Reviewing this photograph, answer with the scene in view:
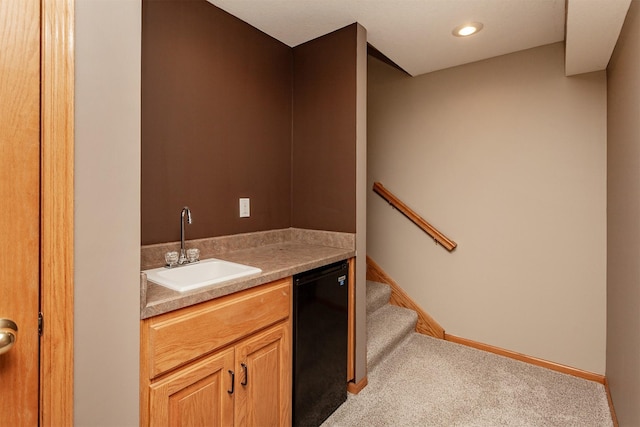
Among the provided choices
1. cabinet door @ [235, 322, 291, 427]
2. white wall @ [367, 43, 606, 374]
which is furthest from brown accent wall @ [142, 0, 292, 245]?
white wall @ [367, 43, 606, 374]

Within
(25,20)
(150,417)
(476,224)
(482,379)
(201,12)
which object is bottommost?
(482,379)

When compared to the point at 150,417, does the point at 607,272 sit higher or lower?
higher

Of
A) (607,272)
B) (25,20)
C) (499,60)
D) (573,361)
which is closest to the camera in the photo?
(25,20)

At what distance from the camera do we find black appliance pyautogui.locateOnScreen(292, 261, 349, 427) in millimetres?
1636

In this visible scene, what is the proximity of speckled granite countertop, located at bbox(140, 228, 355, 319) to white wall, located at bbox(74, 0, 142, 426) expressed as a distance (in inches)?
3.9

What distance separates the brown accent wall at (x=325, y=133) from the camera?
2.09 meters

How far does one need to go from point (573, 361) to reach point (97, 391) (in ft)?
9.65

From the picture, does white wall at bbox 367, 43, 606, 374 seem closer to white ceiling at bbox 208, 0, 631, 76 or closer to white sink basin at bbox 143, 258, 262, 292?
white ceiling at bbox 208, 0, 631, 76

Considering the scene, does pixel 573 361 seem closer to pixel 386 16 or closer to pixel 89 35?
pixel 386 16

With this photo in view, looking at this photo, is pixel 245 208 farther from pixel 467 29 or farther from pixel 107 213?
pixel 467 29

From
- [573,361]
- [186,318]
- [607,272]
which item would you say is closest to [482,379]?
[573,361]

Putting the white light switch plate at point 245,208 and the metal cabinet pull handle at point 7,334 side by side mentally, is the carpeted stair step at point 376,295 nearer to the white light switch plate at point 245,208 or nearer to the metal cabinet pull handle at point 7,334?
the white light switch plate at point 245,208

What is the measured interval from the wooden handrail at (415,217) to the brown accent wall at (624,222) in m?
1.07

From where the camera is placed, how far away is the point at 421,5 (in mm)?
1833
